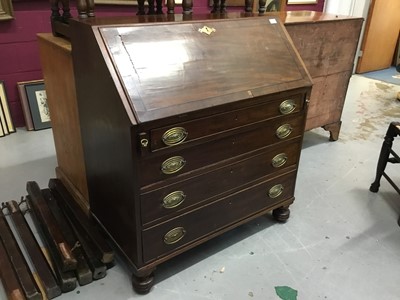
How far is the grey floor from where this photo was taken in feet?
5.51

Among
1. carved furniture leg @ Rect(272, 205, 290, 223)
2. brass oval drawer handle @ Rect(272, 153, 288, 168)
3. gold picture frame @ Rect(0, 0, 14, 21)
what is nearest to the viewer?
brass oval drawer handle @ Rect(272, 153, 288, 168)

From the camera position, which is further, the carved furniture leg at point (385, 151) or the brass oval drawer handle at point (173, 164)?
the carved furniture leg at point (385, 151)

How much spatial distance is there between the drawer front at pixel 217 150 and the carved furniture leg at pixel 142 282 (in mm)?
469

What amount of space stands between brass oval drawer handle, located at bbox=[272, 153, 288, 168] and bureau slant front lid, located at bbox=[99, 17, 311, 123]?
369mm

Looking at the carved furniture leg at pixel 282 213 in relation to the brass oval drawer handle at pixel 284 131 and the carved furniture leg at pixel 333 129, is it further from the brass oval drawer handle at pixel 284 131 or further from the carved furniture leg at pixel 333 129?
the carved furniture leg at pixel 333 129

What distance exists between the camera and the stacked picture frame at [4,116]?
2971 mm

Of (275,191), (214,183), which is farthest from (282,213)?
(214,183)

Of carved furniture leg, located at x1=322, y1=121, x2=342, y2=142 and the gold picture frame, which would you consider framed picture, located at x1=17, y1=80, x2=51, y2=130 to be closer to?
the gold picture frame

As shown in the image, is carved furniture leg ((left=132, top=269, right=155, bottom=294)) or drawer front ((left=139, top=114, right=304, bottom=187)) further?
carved furniture leg ((left=132, top=269, right=155, bottom=294))

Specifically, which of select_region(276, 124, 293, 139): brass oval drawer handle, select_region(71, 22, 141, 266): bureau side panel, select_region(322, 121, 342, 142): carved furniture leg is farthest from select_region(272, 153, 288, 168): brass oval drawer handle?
select_region(322, 121, 342, 142): carved furniture leg

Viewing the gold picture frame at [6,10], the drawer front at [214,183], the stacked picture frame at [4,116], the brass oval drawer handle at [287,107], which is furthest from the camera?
the stacked picture frame at [4,116]

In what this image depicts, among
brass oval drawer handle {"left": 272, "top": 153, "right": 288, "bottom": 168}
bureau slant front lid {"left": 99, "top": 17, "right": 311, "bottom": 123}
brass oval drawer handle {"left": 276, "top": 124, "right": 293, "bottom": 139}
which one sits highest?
bureau slant front lid {"left": 99, "top": 17, "right": 311, "bottom": 123}

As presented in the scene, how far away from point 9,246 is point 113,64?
1.08 meters

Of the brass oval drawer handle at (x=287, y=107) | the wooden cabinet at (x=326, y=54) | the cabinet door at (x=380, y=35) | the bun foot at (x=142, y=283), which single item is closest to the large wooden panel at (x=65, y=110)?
the bun foot at (x=142, y=283)
